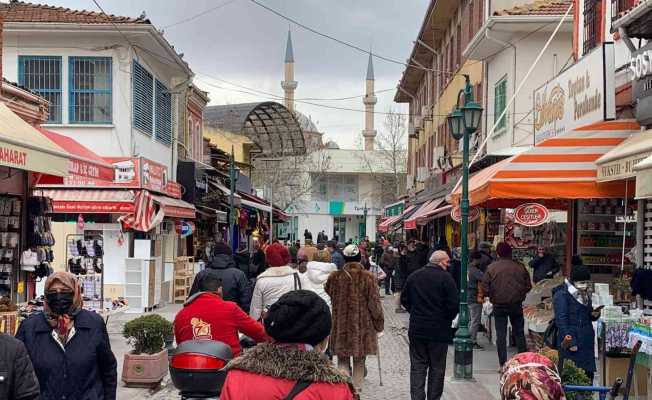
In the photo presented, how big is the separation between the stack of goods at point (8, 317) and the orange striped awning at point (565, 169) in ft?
20.2

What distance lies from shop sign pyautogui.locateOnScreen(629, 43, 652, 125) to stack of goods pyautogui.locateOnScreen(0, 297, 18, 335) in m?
7.80

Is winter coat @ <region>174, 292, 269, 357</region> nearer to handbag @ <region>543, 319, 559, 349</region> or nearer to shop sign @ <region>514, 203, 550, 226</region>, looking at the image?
handbag @ <region>543, 319, 559, 349</region>

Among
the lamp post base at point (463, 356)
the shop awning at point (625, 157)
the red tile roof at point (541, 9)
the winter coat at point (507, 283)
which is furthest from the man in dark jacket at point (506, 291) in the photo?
the red tile roof at point (541, 9)

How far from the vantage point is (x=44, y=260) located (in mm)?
11578

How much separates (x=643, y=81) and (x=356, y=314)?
4.65 meters

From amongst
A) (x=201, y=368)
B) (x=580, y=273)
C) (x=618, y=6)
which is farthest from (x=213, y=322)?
(x=618, y=6)

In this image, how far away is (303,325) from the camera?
126 inches

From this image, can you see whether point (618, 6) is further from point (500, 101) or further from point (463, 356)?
point (500, 101)

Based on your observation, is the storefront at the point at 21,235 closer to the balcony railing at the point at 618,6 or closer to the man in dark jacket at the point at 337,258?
the man in dark jacket at the point at 337,258

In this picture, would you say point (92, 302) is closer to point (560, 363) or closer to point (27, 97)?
point (27, 97)

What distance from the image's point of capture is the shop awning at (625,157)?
339 inches

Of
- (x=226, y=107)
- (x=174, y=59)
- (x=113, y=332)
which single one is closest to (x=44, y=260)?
(x=113, y=332)

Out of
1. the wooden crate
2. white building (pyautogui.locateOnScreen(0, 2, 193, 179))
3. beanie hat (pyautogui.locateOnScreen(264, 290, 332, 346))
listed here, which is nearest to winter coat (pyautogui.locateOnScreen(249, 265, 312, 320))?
the wooden crate

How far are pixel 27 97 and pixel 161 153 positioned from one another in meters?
11.1
